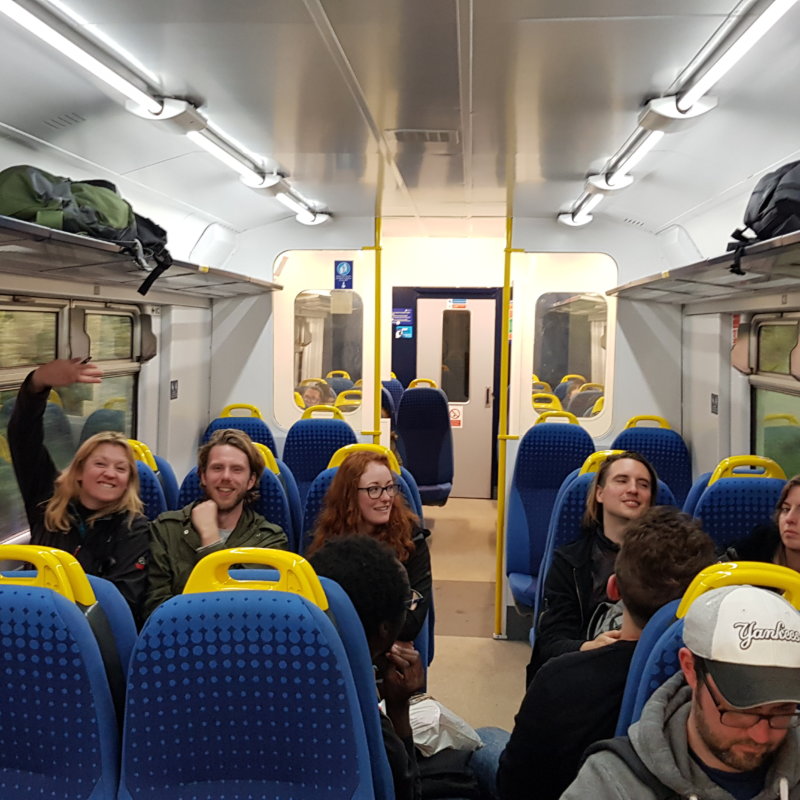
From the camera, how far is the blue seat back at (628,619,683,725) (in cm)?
163

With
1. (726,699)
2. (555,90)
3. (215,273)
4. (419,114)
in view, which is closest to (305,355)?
(215,273)

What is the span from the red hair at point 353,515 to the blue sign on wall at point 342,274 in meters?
3.01

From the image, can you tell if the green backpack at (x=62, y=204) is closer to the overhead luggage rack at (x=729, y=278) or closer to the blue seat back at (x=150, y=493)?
the blue seat back at (x=150, y=493)

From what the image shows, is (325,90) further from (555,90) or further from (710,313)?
(710,313)

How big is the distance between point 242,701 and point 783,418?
3599 mm

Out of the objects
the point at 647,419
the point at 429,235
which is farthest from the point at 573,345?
the point at 429,235

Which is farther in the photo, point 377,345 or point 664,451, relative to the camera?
point 377,345

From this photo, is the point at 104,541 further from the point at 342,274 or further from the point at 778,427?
the point at 342,274

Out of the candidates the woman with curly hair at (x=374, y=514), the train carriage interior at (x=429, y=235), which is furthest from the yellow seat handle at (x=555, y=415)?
the woman with curly hair at (x=374, y=514)

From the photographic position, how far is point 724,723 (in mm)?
1339

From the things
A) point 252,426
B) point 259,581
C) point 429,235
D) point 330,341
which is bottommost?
point 259,581

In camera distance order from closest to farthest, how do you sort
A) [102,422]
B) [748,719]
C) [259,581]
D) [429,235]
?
[748,719] < [259,581] < [102,422] < [429,235]

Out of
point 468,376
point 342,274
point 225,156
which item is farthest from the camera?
point 468,376

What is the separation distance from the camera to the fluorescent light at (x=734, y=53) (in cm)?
220
